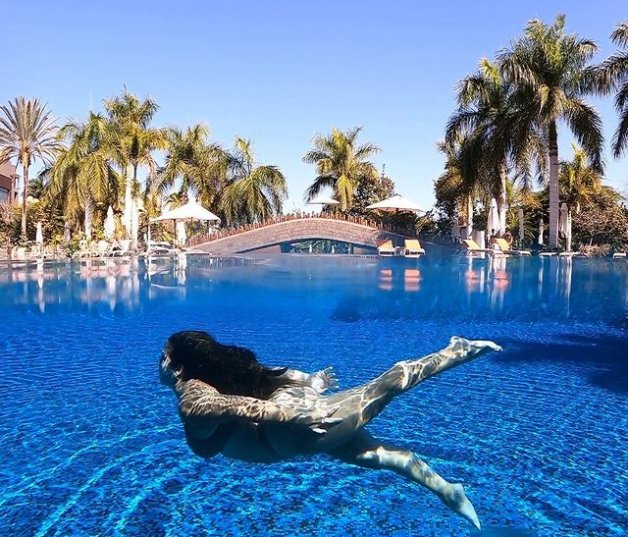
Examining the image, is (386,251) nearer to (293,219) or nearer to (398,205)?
(398,205)

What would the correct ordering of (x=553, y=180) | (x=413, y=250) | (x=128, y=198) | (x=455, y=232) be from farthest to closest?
1. (x=455, y=232)
2. (x=128, y=198)
3. (x=413, y=250)
4. (x=553, y=180)

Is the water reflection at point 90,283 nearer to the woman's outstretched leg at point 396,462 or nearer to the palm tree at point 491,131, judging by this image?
the woman's outstretched leg at point 396,462

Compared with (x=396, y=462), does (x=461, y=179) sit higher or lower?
higher

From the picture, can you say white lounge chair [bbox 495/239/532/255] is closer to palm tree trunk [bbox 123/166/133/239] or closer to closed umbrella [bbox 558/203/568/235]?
closed umbrella [bbox 558/203/568/235]

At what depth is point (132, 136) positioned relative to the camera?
3073 cm

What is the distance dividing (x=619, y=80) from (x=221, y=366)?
22.8m

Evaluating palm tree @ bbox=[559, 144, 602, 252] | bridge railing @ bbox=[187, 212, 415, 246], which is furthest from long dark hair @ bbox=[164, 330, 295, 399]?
palm tree @ bbox=[559, 144, 602, 252]

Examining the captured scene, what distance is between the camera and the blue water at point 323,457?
3.79 meters

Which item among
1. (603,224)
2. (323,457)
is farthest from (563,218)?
(323,457)

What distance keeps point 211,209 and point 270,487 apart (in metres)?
34.8

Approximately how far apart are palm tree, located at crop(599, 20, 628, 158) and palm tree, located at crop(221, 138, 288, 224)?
20.5m

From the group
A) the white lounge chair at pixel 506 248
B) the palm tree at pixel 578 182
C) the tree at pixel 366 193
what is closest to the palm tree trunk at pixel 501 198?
the white lounge chair at pixel 506 248

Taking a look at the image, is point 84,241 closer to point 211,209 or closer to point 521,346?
point 211,209

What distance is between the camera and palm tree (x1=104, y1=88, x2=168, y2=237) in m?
30.8
